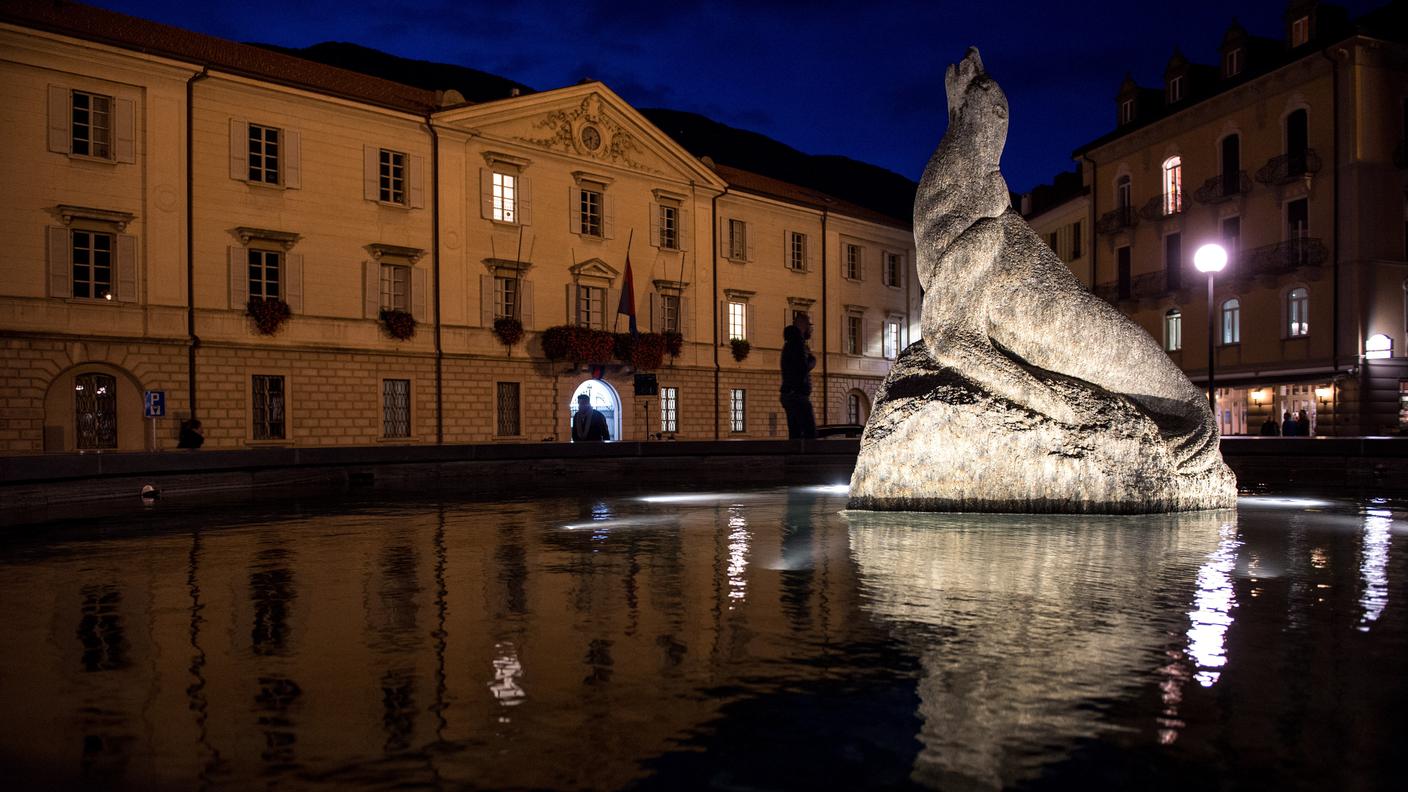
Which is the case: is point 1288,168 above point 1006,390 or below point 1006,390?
above

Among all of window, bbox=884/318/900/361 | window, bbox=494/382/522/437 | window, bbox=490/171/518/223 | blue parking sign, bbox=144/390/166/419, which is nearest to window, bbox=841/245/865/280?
window, bbox=884/318/900/361

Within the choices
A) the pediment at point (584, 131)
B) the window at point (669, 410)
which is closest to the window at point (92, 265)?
the pediment at point (584, 131)

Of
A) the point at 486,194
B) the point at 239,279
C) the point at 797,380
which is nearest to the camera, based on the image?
the point at 797,380

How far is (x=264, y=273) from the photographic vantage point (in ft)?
98.8

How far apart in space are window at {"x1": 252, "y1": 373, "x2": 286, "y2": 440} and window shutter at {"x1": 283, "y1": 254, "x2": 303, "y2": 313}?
2179mm

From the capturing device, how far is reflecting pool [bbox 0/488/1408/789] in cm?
309

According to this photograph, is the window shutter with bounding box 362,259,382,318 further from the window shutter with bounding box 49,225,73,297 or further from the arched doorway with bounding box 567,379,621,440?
the arched doorway with bounding box 567,379,621,440

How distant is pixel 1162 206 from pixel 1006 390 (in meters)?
36.2

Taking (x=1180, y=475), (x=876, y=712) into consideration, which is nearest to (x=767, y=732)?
(x=876, y=712)

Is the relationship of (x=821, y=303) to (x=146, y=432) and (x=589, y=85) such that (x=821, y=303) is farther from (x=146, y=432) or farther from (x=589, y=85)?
(x=146, y=432)

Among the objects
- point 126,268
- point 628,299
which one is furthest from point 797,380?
point 126,268

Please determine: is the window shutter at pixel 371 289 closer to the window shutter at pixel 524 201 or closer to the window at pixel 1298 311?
the window shutter at pixel 524 201

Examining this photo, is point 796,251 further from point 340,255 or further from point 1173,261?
point 340,255

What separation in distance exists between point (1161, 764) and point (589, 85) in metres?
36.7
